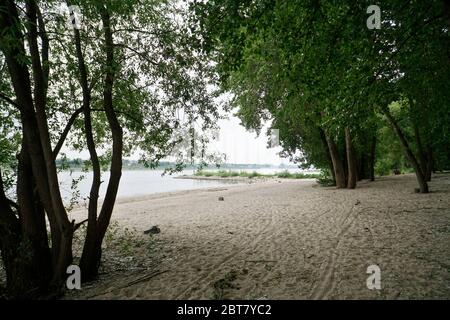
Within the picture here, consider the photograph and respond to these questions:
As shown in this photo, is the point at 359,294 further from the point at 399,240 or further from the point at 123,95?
the point at 123,95

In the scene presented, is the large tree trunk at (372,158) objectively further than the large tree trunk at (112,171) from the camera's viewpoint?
Yes

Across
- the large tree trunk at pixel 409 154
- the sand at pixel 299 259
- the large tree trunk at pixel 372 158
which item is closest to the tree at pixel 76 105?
the sand at pixel 299 259
